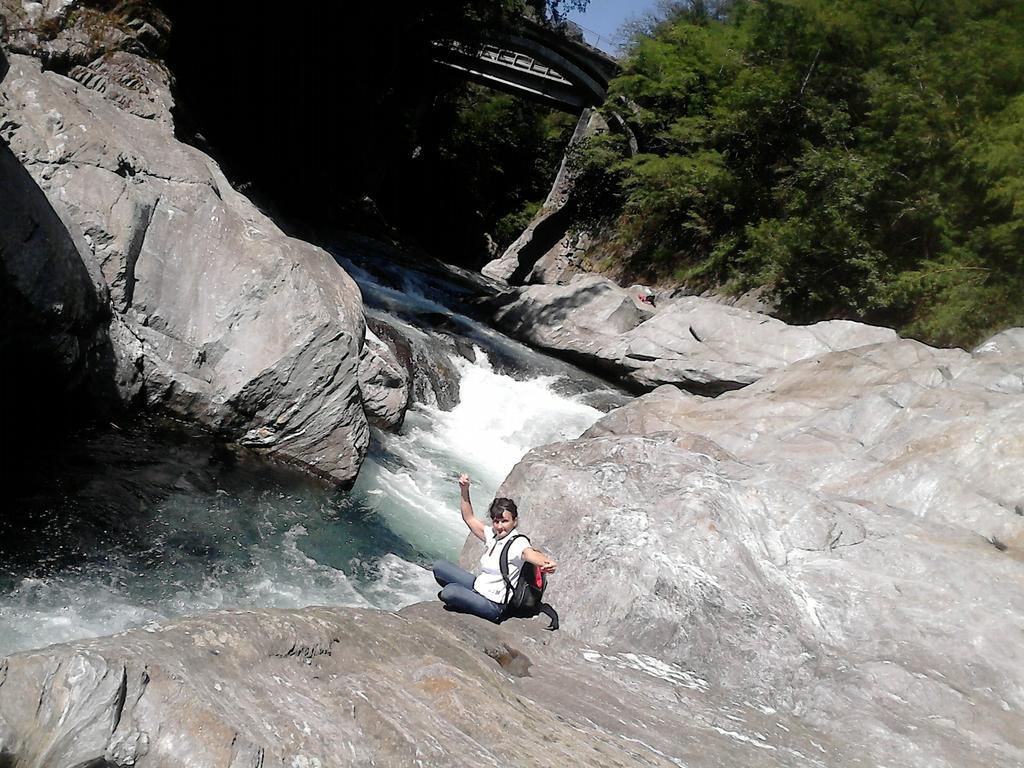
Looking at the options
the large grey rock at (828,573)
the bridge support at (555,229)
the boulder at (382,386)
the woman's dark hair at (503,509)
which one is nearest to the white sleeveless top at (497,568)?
the woman's dark hair at (503,509)

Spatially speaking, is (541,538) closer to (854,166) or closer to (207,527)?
(207,527)

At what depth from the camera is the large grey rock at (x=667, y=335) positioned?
13.7m

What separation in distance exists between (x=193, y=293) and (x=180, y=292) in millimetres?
127

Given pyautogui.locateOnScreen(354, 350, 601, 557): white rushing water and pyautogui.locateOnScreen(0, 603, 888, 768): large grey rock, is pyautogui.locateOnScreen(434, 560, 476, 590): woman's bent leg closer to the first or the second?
pyautogui.locateOnScreen(0, 603, 888, 768): large grey rock

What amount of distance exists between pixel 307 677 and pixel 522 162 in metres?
42.3

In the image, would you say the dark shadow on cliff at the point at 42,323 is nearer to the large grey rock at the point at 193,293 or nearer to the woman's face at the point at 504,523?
the large grey rock at the point at 193,293

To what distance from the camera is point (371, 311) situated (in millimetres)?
13492

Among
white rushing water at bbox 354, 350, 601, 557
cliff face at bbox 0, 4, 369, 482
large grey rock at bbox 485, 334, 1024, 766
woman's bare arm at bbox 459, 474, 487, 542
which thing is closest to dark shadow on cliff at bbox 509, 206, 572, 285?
white rushing water at bbox 354, 350, 601, 557

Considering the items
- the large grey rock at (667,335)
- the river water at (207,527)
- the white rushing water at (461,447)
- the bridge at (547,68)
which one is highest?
the bridge at (547,68)

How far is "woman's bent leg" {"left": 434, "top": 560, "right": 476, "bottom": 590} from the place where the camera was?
17.5 feet

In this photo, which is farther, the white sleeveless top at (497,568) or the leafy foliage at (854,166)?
the leafy foliage at (854,166)

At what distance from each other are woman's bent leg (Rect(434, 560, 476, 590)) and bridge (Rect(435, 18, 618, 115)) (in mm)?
24041

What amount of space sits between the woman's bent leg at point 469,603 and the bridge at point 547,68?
24.3 m

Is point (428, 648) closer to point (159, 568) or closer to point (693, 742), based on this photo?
point (693, 742)
